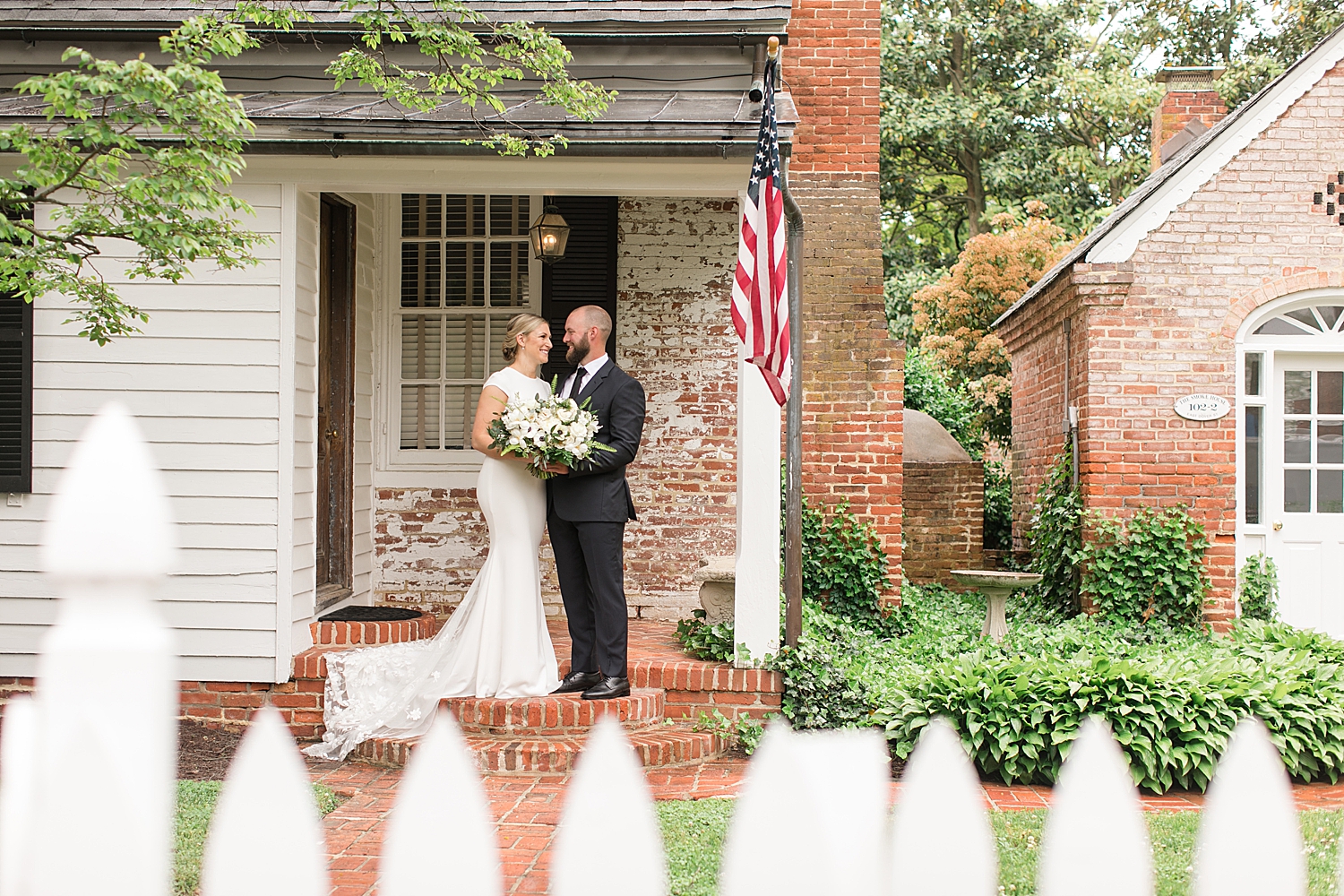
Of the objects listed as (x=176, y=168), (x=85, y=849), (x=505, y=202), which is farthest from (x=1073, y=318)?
(x=85, y=849)

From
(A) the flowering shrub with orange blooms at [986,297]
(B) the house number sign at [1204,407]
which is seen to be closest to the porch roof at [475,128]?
(B) the house number sign at [1204,407]

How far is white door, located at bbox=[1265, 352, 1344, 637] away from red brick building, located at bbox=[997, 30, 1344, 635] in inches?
0.4

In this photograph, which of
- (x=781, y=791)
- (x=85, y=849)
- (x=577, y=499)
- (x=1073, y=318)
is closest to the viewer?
(x=85, y=849)

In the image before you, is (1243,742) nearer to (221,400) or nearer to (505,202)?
(221,400)

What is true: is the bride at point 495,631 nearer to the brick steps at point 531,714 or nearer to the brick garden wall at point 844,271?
the brick steps at point 531,714

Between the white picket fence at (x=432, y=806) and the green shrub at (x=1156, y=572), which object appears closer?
the white picket fence at (x=432, y=806)

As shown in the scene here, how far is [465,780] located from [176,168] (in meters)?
3.64

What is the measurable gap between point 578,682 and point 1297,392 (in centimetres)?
682

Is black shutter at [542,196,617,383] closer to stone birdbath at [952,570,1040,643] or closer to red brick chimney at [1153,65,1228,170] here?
stone birdbath at [952,570,1040,643]

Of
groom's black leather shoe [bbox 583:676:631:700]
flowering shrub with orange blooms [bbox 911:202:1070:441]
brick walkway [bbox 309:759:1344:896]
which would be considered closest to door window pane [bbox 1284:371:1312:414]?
brick walkway [bbox 309:759:1344:896]

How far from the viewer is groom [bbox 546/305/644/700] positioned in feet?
17.8

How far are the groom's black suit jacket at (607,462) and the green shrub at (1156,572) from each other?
4.88m

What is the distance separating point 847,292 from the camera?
8727mm

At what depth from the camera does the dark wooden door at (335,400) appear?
22.6 ft
